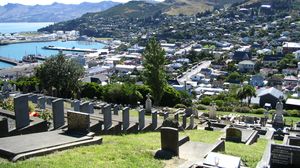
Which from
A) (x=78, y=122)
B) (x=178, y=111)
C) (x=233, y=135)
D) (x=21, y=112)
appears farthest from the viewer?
(x=178, y=111)

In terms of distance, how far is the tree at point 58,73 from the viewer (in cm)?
2580

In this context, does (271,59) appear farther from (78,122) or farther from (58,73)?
(78,122)

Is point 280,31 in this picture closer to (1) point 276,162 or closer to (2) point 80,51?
(2) point 80,51

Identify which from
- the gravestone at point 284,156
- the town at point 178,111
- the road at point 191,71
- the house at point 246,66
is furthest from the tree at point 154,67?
the house at point 246,66

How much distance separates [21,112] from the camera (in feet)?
36.9

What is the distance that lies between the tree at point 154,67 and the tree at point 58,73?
18.0ft

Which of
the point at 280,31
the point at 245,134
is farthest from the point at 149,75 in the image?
the point at 280,31

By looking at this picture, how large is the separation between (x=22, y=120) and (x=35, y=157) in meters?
3.18

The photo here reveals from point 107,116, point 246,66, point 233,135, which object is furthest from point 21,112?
Answer: point 246,66

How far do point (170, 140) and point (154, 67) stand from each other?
1957 cm

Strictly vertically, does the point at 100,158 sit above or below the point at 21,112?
below

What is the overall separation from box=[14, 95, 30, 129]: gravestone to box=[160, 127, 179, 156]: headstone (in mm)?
4529

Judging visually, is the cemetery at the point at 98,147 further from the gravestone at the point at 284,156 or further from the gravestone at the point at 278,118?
the gravestone at the point at 278,118

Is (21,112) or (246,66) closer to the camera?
(21,112)
